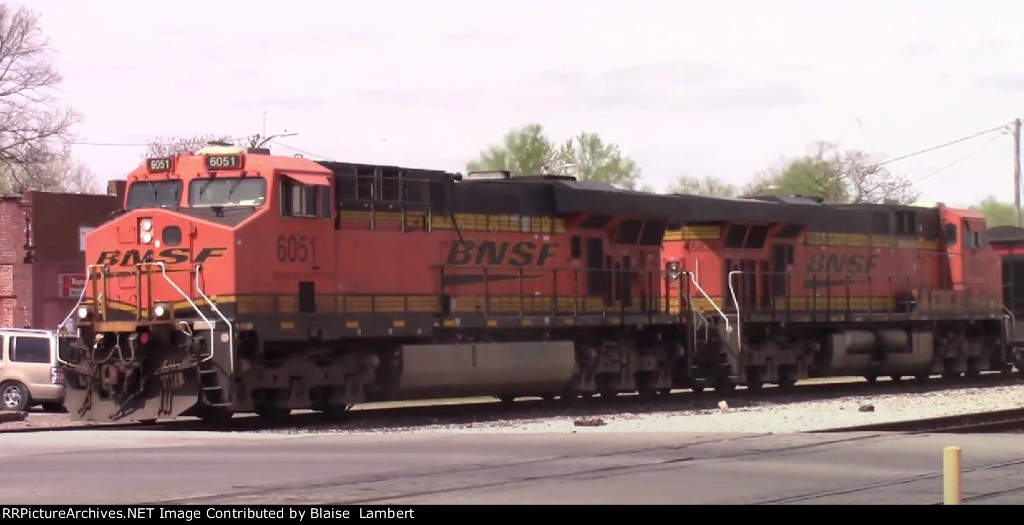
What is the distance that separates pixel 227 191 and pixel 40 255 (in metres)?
17.0

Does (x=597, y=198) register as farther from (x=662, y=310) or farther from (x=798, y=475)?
(x=798, y=475)

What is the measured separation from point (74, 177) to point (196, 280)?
206 feet

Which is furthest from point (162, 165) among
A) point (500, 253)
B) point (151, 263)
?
point (500, 253)

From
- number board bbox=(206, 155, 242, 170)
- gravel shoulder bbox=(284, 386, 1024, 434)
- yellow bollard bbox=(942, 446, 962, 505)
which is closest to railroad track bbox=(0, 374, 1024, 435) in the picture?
gravel shoulder bbox=(284, 386, 1024, 434)

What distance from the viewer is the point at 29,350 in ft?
83.7

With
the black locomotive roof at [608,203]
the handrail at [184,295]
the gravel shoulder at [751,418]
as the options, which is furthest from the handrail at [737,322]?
the handrail at [184,295]

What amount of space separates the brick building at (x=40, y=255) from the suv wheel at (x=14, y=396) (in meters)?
9.94

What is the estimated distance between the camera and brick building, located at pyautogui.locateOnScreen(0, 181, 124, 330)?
3488 cm

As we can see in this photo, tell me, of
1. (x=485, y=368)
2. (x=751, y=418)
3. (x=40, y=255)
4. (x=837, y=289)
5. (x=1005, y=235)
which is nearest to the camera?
(x=751, y=418)

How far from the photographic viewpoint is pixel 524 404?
79.2 feet

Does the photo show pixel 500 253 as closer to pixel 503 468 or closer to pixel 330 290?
pixel 330 290

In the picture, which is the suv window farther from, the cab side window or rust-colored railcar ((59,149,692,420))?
the cab side window

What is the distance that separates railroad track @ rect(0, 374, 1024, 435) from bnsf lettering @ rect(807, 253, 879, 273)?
2.45 m
